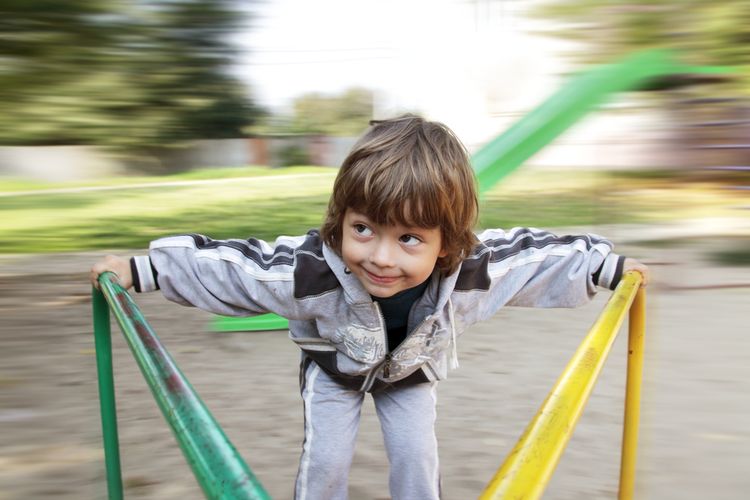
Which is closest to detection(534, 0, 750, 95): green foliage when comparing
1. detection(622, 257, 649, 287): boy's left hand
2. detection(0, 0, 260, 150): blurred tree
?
detection(0, 0, 260, 150): blurred tree

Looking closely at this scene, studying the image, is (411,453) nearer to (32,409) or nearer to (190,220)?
(32,409)

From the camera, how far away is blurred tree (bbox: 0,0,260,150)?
3521 mm

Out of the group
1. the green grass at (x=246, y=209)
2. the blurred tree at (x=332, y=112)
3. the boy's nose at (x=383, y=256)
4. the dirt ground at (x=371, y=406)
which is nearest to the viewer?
the boy's nose at (x=383, y=256)

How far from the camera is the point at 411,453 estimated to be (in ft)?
5.20

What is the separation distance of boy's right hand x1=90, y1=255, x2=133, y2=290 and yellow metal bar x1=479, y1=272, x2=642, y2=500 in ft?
2.99

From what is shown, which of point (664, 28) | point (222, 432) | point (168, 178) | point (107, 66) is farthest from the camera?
point (168, 178)

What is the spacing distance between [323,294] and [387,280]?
19 cm

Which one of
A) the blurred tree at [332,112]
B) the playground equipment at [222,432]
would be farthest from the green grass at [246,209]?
the playground equipment at [222,432]

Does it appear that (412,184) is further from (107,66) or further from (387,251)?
(107,66)

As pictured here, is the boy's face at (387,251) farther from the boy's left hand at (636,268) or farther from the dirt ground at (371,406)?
the dirt ground at (371,406)

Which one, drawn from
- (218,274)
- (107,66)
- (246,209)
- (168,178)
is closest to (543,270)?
(218,274)

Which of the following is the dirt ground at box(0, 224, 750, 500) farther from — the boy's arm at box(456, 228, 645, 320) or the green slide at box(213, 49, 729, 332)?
the green slide at box(213, 49, 729, 332)

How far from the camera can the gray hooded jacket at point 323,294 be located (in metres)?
1.52

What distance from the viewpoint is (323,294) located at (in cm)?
153
